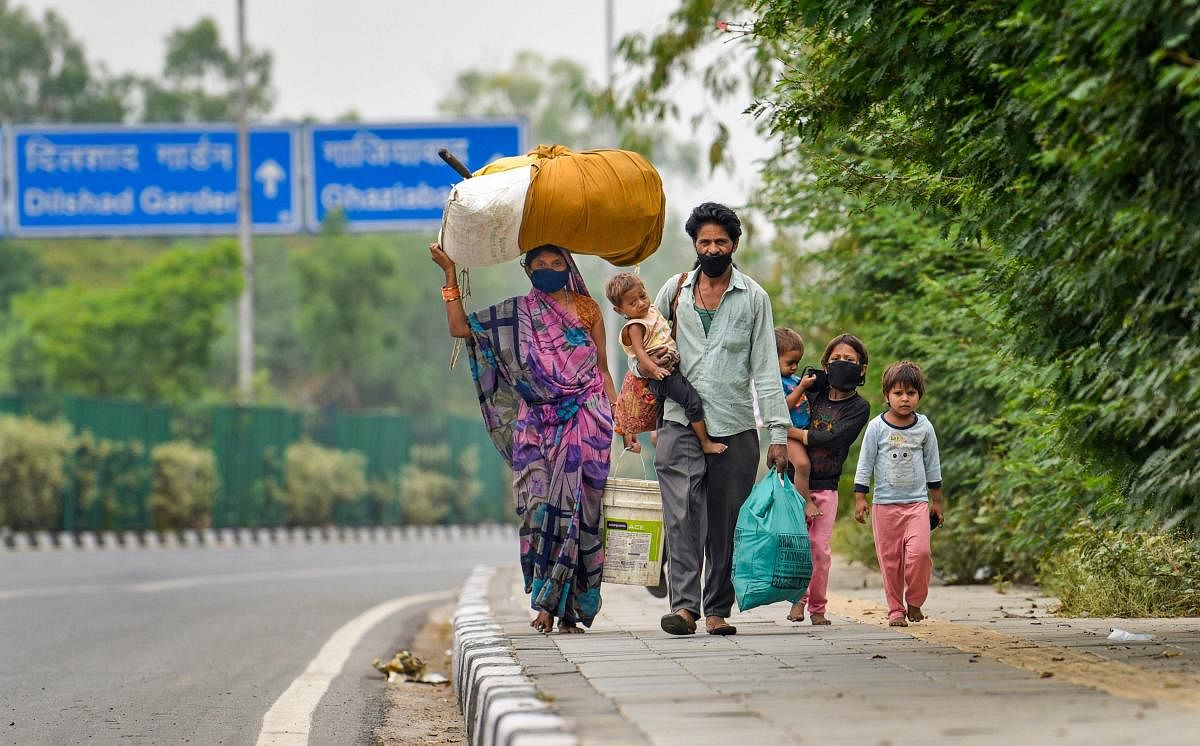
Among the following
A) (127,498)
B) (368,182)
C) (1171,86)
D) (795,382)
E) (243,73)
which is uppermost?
(243,73)

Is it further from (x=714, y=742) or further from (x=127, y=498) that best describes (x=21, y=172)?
(x=714, y=742)

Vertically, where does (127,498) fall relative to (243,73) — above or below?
below

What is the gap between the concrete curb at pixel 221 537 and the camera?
2641 cm

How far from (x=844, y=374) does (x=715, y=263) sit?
3.59 ft

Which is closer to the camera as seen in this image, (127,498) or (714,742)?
(714,742)

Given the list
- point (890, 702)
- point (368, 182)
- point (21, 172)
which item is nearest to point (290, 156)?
point (368, 182)

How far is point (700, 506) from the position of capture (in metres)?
8.24

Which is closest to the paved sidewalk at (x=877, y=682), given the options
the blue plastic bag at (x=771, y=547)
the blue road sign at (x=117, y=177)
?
the blue plastic bag at (x=771, y=547)

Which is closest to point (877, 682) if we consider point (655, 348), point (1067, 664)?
point (1067, 664)

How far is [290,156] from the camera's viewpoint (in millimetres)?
28656

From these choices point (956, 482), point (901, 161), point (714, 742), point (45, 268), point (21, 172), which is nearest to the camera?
point (714, 742)

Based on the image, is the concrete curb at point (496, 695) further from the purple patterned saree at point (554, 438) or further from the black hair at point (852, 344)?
the black hair at point (852, 344)

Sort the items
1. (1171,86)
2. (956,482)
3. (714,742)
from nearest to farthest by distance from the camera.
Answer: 1. (714,742)
2. (1171,86)
3. (956,482)

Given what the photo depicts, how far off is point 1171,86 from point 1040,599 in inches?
242
